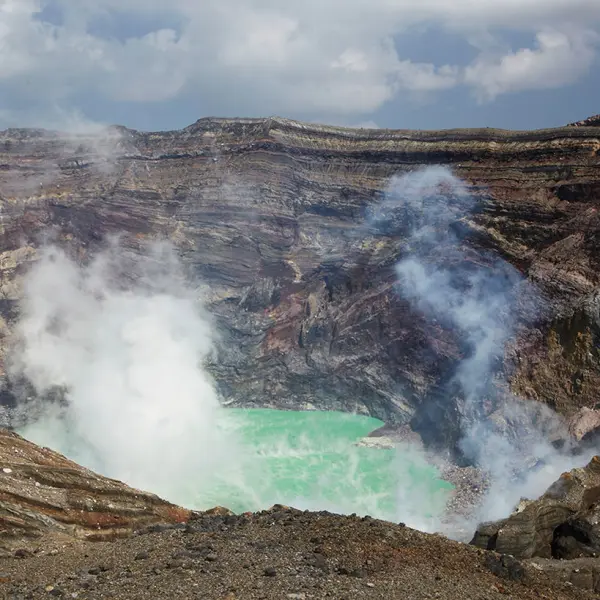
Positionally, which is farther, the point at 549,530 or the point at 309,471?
the point at 309,471

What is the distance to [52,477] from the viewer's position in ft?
62.4

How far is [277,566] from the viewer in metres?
13.7

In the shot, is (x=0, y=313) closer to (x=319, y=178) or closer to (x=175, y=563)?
(x=319, y=178)

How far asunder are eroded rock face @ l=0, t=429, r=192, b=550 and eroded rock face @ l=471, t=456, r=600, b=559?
8742mm

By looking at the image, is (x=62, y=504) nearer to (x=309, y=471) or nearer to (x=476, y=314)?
(x=309, y=471)

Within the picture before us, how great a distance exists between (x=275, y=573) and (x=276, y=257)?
1314 inches

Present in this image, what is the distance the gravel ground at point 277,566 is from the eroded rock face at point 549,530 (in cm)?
198

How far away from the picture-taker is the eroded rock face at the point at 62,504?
55.6 feet

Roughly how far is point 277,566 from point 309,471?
762 inches

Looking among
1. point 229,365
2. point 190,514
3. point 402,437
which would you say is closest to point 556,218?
point 402,437

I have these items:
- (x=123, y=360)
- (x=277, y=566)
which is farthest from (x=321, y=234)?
(x=277, y=566)

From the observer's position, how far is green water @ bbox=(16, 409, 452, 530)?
94.3 feet

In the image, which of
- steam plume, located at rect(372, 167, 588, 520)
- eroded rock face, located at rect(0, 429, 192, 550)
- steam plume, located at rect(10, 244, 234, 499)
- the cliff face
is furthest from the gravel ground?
the cliff face

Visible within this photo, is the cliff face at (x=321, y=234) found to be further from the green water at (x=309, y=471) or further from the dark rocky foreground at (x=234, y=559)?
the dark rocky foreground at (x=234, y=559)
